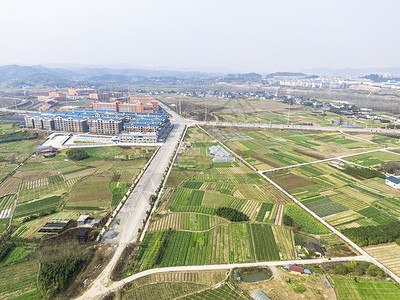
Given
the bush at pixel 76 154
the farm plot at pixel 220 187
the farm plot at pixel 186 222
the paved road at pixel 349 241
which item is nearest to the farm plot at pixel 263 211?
the paved road at pixel 349 241

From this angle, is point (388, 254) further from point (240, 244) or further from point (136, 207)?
point (136, 207)

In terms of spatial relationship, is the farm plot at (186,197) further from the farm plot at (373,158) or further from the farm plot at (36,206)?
the farm plot at (373,158)

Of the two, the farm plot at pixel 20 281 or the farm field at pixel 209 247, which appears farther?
the farm field at pixel 209 247

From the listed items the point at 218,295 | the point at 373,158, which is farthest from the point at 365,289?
the point at 373,158

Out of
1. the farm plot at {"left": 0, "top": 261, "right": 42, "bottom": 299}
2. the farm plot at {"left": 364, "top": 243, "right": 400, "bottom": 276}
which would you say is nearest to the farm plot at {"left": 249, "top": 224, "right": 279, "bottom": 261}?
the farm plot at {"left": 364, "top": 243, "right": 400, "bottom": 276}

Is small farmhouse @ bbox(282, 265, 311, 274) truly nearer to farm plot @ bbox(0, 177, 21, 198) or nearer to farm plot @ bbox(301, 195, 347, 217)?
farm plot @ bbox(301, 195, 347, 217)

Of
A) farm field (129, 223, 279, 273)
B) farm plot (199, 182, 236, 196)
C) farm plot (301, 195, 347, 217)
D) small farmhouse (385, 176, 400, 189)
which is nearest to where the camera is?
farm field (129, 223, 279, 273)
